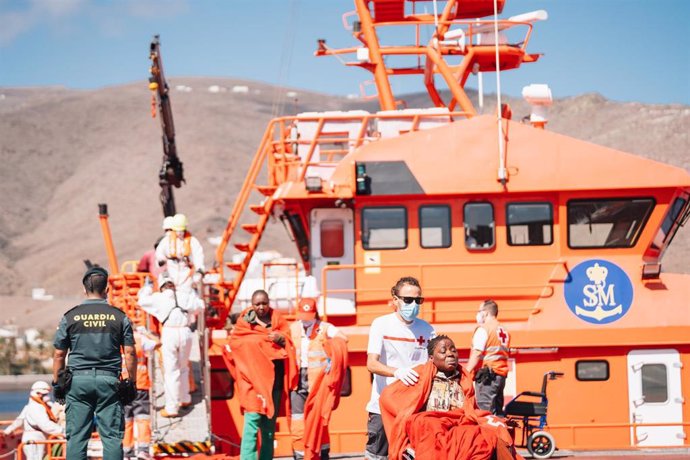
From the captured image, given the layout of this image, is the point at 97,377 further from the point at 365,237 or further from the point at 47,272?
the point at 47,272

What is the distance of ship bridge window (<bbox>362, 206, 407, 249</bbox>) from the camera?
44.5 feet

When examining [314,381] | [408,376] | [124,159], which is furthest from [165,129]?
[124,159]

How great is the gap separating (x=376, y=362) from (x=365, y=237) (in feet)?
17.6

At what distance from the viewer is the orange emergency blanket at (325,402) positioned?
10.6 metres

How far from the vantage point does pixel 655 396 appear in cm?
1302

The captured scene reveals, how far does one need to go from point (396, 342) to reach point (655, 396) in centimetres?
564

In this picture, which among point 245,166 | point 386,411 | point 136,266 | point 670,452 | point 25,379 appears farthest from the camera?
point 245,166

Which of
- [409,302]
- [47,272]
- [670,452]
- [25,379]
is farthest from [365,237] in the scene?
[47,272]

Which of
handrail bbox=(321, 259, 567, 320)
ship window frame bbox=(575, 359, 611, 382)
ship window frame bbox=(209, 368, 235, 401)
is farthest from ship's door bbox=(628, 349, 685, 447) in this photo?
ship window frame bbox=(209, 368, 235, 401)

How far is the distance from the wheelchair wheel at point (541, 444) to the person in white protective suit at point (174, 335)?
3.88 metres

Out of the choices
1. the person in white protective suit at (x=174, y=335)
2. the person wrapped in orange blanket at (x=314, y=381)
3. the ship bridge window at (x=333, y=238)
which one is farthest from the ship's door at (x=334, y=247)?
the person wrapped in orange blanket at (x=314, y=381)

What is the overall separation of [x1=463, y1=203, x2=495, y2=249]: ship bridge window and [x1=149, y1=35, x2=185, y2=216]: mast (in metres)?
5.94

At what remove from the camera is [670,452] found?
12.4m

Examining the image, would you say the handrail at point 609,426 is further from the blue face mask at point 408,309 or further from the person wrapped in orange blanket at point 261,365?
the blue face mask at point 408,309
